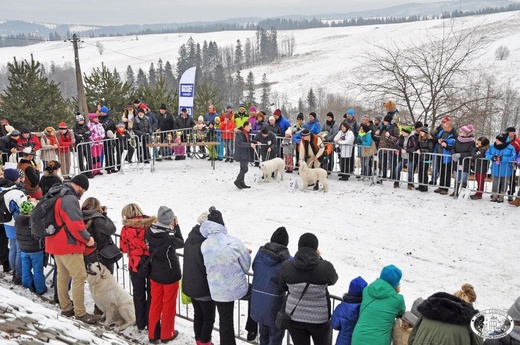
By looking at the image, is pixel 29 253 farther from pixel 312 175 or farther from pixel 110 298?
pixel 312 175

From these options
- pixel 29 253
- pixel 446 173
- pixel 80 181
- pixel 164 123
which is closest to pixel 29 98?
pixel 164 123

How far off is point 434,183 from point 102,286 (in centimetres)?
972

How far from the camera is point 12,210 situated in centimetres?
779

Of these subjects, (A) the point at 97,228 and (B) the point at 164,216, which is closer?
(B) the point at 164,216

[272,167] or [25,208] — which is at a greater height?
[25,208]

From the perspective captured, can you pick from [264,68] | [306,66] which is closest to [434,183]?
[306,66]

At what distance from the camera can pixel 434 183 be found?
532 inches

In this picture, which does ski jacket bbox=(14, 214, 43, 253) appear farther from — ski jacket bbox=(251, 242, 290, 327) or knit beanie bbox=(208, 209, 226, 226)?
ski jacket bbox=(251, 242, 290, 327)

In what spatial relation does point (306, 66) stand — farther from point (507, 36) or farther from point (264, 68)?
point (507, 36)

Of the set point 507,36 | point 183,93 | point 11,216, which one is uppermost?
point 507,36

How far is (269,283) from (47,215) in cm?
313

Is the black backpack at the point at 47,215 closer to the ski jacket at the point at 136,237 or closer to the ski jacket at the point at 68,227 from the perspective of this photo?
the ski jacket at the point at 68,227

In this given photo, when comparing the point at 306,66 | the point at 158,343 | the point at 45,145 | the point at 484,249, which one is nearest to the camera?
the point at 158,343
